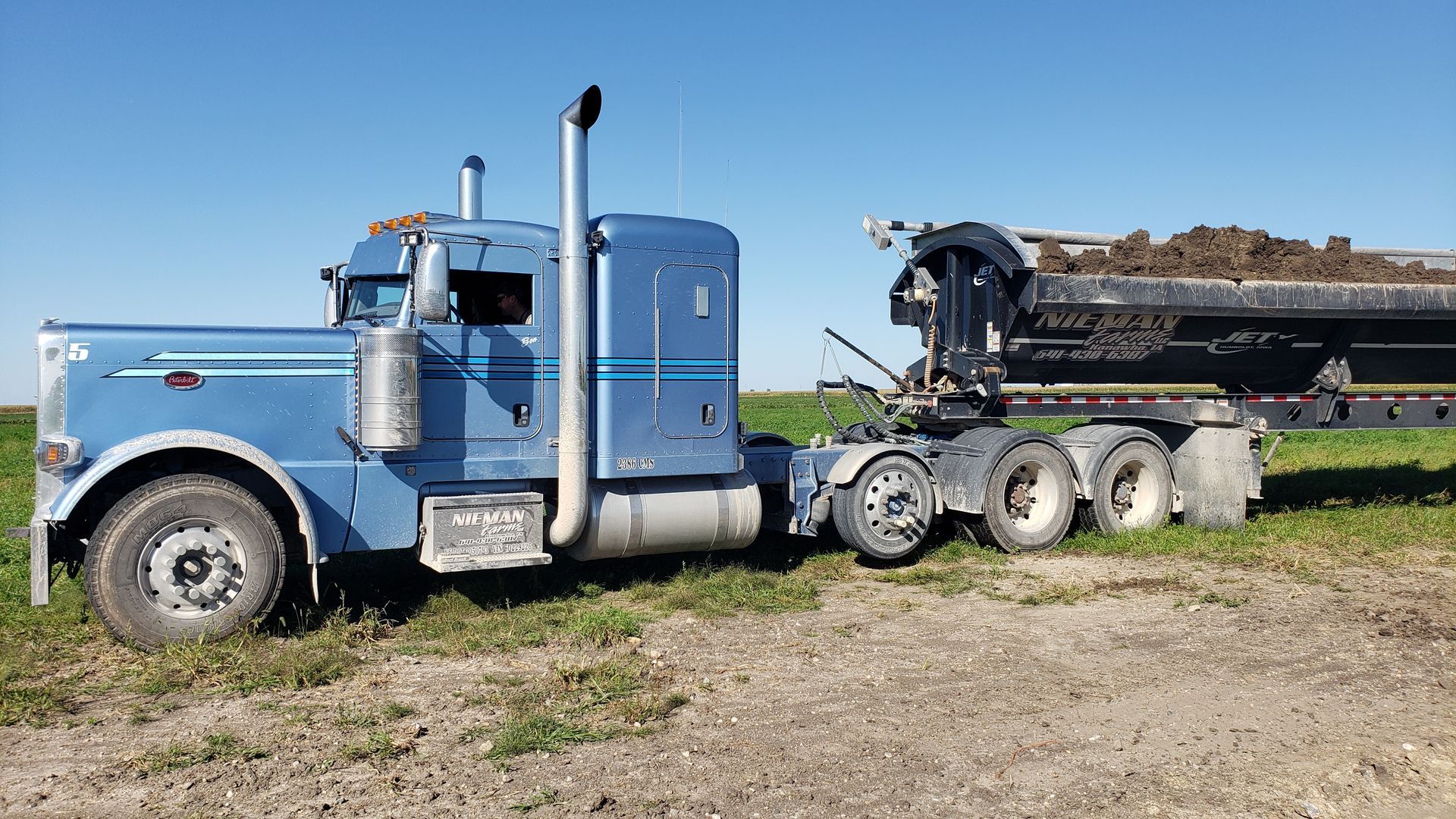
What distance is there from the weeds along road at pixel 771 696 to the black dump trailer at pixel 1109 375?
1.46 m

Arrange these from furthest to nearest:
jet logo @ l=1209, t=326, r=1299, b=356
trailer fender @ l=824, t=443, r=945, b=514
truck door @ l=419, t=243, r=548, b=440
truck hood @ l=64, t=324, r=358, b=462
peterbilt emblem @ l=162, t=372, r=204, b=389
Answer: jet logo @ l=1209, t=326, r=1299, b=356, trailer fender @ l=824, t=443, r=945, b=514, truck door @ l=419, t=243, r=548, b=440, peterbilt emblem @ l=162, t=372, r=204, b=389, truck hood @ l=64, t=324, r=358, b=462

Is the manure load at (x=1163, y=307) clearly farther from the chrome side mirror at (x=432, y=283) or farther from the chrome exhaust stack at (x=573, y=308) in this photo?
the chrome side mirror at (x=432, y=283)

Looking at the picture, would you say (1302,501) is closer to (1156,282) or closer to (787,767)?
(1156,282)

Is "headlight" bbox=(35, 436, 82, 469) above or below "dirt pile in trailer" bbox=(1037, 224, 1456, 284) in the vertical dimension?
below

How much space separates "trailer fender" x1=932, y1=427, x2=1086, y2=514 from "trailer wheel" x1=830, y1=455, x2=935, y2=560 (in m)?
0.30

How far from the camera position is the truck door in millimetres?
7695

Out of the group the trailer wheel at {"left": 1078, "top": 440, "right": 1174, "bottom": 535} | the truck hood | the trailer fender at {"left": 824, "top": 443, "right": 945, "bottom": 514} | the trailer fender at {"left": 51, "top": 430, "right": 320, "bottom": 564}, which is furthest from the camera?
the trailer wheel at {"left": 1078, "top": 440, "right": 1174, "bottom": 535}

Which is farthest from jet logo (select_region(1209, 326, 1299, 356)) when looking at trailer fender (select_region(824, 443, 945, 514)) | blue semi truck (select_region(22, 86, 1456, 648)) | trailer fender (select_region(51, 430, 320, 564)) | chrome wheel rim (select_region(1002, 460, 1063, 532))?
trailer fender (select_region(51, 430, 320, 564))

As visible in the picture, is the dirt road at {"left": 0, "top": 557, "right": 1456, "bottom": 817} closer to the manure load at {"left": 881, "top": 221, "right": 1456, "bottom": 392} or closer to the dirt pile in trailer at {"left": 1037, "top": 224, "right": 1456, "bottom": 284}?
the manure load at {"left": 881, "top": 221, "right": 1456, "bottom": 392}

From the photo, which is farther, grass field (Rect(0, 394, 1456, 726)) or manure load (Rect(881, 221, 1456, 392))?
manure load (Rect(881, 221, 1456, 392))

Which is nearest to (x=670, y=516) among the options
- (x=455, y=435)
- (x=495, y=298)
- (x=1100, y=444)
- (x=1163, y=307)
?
(x=455, y=435)

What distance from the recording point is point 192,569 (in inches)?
269

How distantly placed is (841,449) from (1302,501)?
813 cm

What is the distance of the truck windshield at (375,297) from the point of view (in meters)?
7.77
